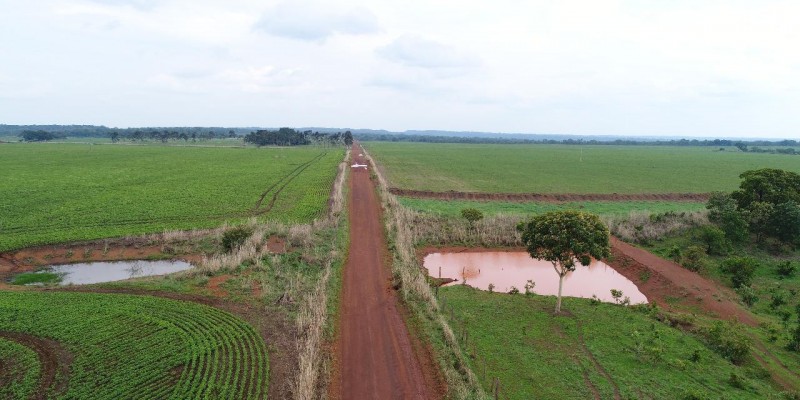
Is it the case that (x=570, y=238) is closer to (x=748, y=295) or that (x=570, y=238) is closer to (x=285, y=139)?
(x=748, y=295)

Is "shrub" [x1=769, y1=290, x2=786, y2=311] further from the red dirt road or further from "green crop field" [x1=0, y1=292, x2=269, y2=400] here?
"green crop field" [x1=0, y1=292, x2=269, y2=400]

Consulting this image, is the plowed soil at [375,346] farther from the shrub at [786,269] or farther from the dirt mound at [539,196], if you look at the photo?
the dirt mound at [539,196]

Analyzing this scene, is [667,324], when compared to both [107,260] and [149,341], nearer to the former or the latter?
[149,341]

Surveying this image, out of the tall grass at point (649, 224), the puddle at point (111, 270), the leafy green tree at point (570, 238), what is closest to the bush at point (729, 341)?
the leafy green tree at point (570, 238)

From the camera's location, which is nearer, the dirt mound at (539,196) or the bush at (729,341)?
the bush at (729,341)

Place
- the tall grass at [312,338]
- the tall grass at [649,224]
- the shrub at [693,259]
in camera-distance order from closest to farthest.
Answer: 1. the tall grass at [312,338]
2. the shrub at [693,259]
3. the tall grass at [649,224]

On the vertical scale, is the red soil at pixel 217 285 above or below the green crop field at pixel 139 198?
below

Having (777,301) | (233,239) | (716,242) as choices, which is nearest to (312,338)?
(233,239)
